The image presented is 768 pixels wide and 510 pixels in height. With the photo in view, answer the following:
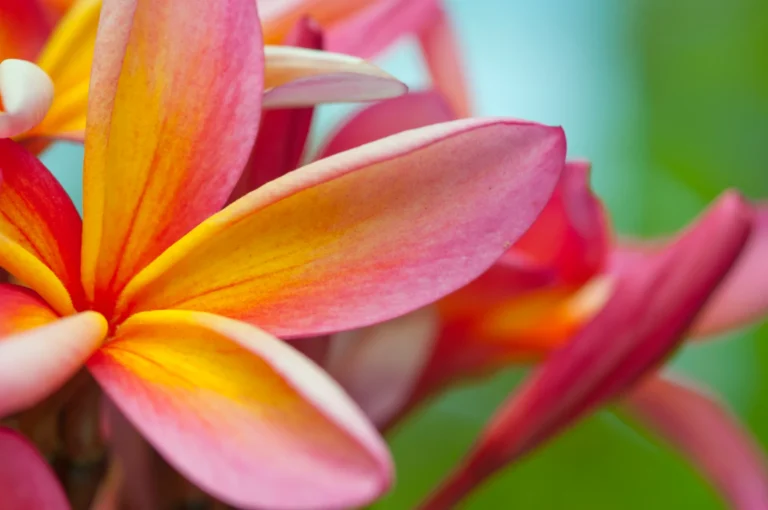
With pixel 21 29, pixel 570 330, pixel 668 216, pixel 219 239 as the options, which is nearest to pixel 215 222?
pixel 219 239

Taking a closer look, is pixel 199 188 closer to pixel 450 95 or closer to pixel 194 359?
pixel 194 359

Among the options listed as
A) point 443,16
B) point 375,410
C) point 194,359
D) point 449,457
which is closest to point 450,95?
point 443,16

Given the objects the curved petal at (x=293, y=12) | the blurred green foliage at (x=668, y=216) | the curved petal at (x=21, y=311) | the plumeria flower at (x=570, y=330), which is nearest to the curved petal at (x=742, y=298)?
the plumeria flower at (x=570, y=330)

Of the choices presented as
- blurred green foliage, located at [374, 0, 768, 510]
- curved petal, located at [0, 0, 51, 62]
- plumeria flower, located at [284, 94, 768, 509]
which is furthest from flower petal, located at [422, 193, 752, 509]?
blurred green foliage, located at [374, 0, 768, 510]

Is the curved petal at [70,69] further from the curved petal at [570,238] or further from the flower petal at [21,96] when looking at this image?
the curved petal at [570,238]

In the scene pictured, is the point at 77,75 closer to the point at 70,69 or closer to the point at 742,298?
the point at 70,69
